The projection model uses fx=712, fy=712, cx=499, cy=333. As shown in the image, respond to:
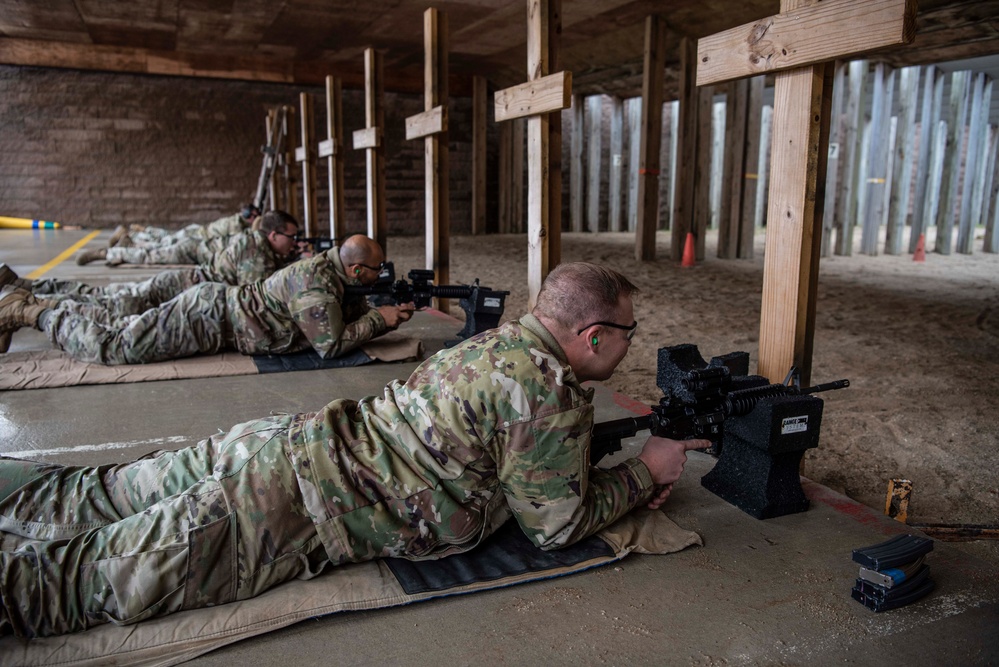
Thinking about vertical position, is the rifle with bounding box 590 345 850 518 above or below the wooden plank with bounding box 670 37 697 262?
below

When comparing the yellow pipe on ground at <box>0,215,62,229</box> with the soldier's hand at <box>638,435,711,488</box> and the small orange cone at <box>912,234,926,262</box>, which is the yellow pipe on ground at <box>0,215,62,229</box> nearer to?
the soldier's hand at <box>638,435,711,488</box>

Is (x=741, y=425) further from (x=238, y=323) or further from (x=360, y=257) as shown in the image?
(x=238, y=323)

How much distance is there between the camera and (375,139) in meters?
7.27

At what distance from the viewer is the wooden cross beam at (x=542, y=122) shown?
4.28m

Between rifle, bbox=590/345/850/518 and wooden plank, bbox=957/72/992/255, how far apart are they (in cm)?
1187

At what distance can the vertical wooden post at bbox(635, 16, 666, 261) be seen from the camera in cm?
960

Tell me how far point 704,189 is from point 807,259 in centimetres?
859

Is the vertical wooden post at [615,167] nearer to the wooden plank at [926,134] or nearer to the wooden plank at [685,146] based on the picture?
the wooden plank at [685,146]

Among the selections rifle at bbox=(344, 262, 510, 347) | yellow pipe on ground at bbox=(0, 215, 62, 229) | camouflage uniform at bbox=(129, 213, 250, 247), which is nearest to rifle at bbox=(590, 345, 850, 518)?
rifle at bbox=(344, 262, 510, 347)

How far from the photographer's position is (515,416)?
1917 millimetres

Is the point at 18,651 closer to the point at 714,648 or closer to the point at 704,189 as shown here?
the point at 714,648

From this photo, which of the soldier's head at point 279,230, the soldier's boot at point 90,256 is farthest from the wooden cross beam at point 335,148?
the soldier's boot at point 90,256

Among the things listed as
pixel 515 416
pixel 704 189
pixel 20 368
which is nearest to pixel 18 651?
pixel 515 416

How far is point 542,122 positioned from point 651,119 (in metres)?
5.69
